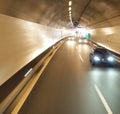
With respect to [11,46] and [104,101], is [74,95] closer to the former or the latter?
[104,101]

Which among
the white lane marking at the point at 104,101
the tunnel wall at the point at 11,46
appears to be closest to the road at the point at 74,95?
the white lane marking at the point at 104,101

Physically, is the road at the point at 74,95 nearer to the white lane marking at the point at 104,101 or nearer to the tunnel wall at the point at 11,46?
the white lane marking at the point at 104,101

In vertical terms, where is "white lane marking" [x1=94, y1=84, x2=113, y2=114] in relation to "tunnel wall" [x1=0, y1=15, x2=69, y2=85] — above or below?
below

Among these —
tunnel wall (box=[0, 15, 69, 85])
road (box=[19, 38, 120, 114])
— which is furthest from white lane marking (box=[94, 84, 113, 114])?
tunnel wall (box=[0, 15, 69, 85])

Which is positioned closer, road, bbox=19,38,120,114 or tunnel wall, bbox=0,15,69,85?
road, bbox=19,38,120,114

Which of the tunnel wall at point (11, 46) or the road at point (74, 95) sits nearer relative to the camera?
the road at point (74, 95)

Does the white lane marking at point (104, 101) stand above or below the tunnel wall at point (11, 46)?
below

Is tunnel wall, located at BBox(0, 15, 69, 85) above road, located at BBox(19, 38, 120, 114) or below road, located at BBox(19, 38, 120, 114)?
→ above

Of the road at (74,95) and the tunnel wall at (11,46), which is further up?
the tunnel wall at (11,46)

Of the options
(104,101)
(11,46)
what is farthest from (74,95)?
(11,46)

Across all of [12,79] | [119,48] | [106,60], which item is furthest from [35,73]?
[119,48]

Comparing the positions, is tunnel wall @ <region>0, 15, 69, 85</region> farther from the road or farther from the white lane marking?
the white lane marking

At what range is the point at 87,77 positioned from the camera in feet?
50.4

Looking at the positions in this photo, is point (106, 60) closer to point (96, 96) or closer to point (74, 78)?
point (74, 78)
